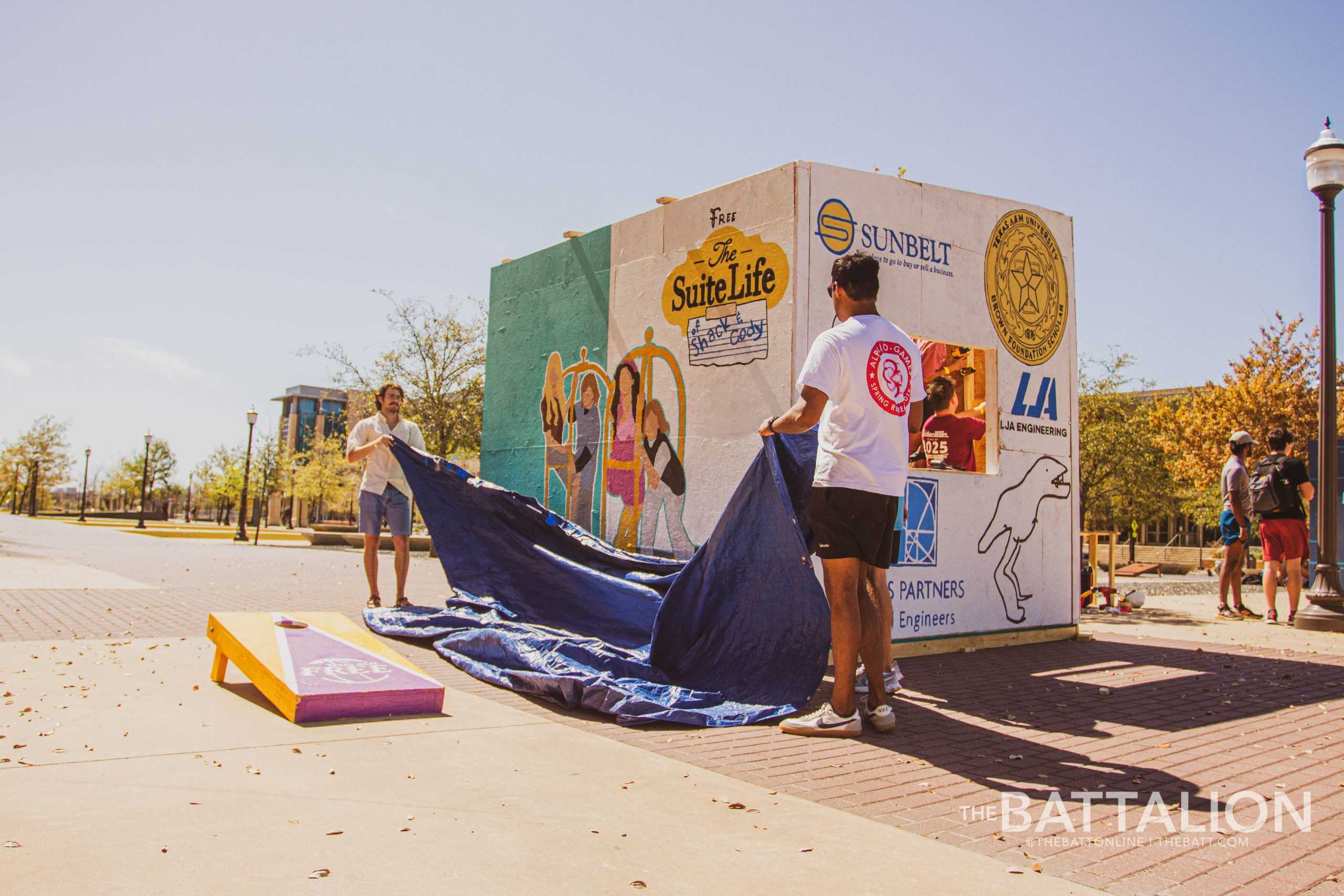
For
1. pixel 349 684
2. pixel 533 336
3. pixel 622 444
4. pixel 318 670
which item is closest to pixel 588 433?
pixel 622 444

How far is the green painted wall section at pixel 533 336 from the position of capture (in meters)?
8.61

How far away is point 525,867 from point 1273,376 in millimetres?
31445

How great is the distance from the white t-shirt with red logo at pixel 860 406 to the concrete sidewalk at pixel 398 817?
1.57 meters

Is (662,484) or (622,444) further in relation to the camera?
(622,444)

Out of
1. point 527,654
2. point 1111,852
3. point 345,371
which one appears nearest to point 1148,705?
point 1111,852

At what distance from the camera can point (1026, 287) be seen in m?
7.73

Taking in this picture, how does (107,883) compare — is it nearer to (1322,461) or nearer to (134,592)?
(134,592)

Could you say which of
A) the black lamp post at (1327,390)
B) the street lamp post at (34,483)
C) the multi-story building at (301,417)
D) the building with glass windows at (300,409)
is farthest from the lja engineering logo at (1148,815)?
the building with glass windows at (300,409)

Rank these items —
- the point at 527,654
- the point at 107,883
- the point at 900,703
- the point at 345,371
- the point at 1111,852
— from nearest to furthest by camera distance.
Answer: the point at 107,883 → the point at 1111,852 → the point at 900,703 → the point at 527,654 → the point at 345,371

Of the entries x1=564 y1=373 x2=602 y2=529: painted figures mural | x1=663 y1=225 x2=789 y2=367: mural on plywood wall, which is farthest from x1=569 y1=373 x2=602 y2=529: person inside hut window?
x1=663 y1=225 x2=789 y2=367: mural on plywood wall

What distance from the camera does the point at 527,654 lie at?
5.48m

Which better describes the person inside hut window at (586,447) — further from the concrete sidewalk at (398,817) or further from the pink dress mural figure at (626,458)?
the concrete sidewalk at (398,817)

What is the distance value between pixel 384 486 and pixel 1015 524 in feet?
17.4

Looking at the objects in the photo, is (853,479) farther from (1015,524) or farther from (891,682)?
(1015,524)
